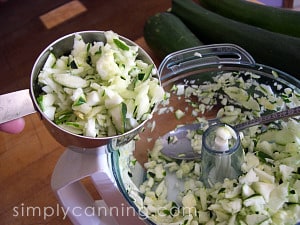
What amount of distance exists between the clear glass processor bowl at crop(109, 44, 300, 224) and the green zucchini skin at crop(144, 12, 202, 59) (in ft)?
0.41

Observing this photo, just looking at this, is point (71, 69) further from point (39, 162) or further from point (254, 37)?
point (254, 37)

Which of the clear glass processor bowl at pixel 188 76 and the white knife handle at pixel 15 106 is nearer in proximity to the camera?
the white knife handle at pixel 15 106

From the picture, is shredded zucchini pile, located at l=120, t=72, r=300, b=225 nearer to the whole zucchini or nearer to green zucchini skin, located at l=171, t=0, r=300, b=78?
green zucchini skin, located at l=171, t=0, r=300, b=78

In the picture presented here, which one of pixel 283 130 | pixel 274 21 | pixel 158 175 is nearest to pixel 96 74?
pixel 158 175

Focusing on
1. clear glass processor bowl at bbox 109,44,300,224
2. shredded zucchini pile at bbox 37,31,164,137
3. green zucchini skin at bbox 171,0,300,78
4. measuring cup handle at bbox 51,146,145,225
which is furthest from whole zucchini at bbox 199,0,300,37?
measuring cup handle at bbox 51,146,145,225

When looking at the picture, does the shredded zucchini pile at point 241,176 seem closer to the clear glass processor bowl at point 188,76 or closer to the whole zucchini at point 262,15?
the clear glass processor bowl at point 188,76

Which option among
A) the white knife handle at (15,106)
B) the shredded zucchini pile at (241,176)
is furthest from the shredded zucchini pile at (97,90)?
the shredded zucchini pile at (241,176)

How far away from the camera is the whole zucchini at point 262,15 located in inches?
39.9

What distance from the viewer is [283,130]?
0.78m

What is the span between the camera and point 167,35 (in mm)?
1027

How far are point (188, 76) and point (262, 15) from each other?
0.29 meters

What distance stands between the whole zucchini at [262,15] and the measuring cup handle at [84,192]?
0.58m

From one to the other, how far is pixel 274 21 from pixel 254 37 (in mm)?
93

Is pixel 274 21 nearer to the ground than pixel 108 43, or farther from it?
nearer to the ground
